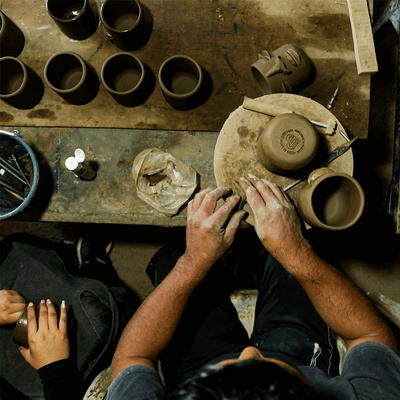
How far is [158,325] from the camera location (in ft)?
4.98

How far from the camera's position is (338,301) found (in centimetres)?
146

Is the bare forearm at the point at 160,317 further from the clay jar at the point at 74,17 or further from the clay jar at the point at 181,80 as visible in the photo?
the clay jar at the point at 74,17

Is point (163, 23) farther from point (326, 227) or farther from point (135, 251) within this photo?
point (135, 251)

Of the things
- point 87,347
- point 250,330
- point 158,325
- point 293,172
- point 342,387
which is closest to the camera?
point 342,387

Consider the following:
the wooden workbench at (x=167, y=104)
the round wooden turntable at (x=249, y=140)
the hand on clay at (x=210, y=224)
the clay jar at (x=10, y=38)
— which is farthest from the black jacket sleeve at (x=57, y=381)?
the clay jar at (x=10, y=38)

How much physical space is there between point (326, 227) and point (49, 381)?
168 cm

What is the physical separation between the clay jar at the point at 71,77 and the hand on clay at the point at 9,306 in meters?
1.22

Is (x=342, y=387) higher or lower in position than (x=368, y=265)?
higher

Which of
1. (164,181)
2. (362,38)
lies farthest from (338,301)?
(362,38)

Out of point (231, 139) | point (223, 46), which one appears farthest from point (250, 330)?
point (223, 46)

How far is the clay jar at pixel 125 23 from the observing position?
1.54 m

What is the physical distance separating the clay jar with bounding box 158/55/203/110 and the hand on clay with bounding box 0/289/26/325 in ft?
4.92

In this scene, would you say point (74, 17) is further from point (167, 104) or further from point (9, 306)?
point (9, 306)

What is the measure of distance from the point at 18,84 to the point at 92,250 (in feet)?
4.56
